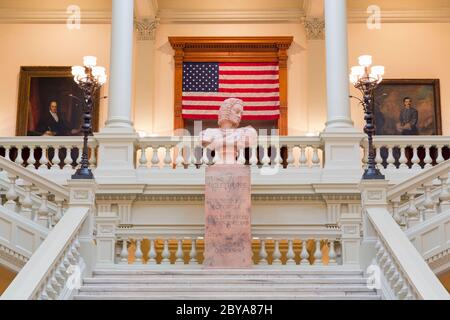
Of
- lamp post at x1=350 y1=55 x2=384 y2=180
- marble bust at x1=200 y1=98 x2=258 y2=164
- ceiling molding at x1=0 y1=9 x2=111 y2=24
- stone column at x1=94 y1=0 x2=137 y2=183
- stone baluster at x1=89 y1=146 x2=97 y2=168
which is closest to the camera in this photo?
lamp post at x1=350 y1=55 x2=384 y2=180

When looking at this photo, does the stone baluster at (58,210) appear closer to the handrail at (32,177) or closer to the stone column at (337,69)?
the handrail at (32,177)

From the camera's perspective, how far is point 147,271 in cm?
980

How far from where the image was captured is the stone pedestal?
11.0 m

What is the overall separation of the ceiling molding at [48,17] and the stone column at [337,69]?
21.9 feet

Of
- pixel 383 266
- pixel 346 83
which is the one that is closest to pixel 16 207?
pixel 383 266

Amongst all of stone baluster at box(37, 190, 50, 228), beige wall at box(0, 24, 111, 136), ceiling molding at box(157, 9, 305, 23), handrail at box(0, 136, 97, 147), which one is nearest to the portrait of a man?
ceiling molding at box(157, 9, 305, 23)

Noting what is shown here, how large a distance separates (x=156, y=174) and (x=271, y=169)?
2.02m

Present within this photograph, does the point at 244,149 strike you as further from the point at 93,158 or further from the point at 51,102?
the point at 51,102

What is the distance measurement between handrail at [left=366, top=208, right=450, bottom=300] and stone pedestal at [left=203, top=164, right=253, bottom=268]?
186cm

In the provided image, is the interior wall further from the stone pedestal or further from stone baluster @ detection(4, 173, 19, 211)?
stone baluster @ detection(4, 173, 19, 211)

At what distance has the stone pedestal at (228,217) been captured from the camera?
36.0ft

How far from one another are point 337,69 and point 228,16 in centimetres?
558

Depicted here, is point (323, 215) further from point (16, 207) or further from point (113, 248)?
point (16, 207)

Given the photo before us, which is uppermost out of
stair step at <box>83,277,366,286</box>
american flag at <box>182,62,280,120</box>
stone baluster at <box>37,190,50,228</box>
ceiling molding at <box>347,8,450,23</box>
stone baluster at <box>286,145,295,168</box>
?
ceiling molding at <box>347,8,450,23</box>
